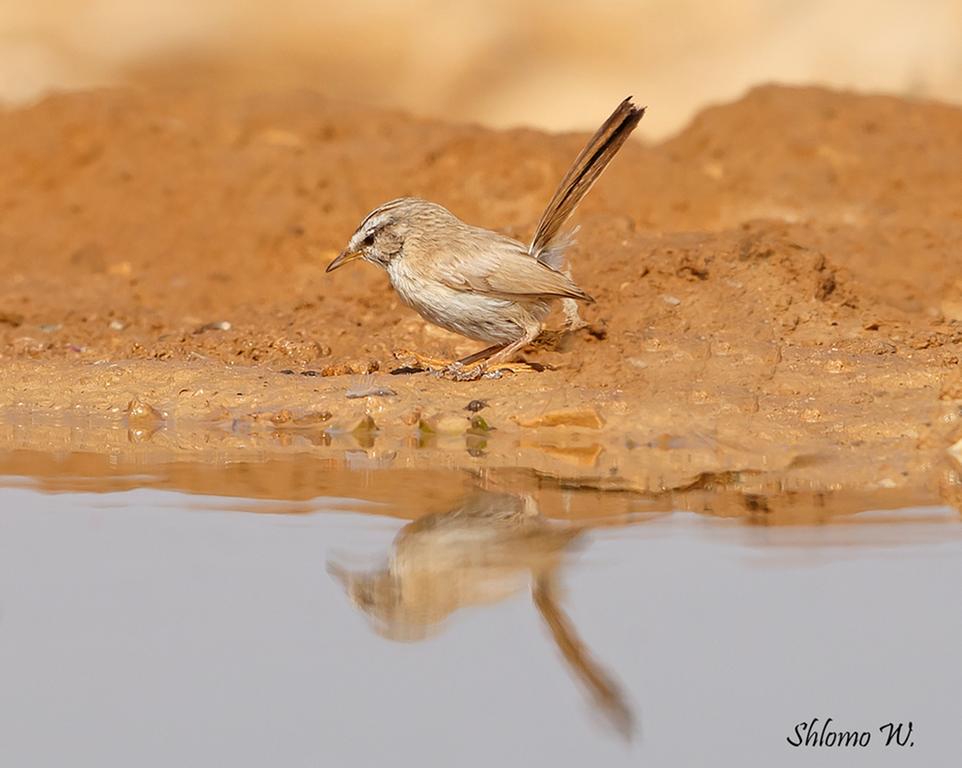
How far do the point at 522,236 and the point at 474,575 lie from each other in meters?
5.51

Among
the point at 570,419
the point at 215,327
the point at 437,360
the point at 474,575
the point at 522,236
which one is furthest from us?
the point at 522,236

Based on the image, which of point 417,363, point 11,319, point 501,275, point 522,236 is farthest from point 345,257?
point 11,319

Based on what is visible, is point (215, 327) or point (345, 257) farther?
point (215, 327)

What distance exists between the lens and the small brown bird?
747cm

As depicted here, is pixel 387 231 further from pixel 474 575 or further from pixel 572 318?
pixel 474 575

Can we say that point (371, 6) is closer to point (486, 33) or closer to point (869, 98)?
point (486, 33)

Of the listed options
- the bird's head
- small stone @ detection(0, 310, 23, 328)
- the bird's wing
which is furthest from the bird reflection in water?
small stone @ detection(0, 310, 23, 328)

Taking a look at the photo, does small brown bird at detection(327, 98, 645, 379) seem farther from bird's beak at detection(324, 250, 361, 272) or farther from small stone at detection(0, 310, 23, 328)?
small stone at detection(0, 310, 23, 328)

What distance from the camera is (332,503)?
17.7ft

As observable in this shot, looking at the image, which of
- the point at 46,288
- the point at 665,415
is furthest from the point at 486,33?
the point at 665,415

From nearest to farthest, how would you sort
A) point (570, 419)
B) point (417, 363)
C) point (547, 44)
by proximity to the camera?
point (570, 419) → point (417, 363) → point (547, 44)

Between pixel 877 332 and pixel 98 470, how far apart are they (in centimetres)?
431

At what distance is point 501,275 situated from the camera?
7.46 m

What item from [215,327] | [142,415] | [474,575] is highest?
[215,327]
